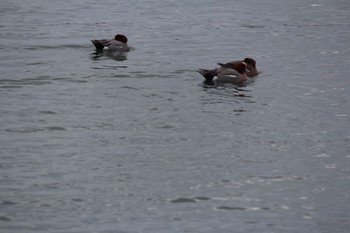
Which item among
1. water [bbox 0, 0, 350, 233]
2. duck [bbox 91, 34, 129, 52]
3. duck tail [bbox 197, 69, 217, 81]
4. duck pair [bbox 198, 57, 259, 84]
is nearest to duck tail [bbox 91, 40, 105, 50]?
duck [bbox 91, 34, 129, 52]

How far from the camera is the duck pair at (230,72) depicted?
26984mm

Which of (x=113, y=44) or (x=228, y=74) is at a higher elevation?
(x=113, y=44)

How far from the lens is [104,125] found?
22.1m

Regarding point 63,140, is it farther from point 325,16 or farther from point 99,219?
point 325,16

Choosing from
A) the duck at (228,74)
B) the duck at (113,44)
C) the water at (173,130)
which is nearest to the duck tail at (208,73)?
the duck at (228,74)

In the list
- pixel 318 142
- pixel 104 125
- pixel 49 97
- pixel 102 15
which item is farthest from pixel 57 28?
pixel 318 142

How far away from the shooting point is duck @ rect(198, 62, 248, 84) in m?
27.0

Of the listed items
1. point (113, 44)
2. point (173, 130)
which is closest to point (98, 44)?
point (113, 44)

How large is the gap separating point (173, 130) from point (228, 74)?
5814mm

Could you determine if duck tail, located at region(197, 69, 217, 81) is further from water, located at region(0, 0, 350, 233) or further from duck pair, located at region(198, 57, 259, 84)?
water, located at region(0, 0, 350, 233)

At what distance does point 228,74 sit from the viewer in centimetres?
2720

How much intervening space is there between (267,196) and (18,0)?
1095 inches

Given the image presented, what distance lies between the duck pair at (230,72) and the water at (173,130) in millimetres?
317

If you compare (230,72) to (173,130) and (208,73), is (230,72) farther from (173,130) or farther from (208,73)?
(173,130)
